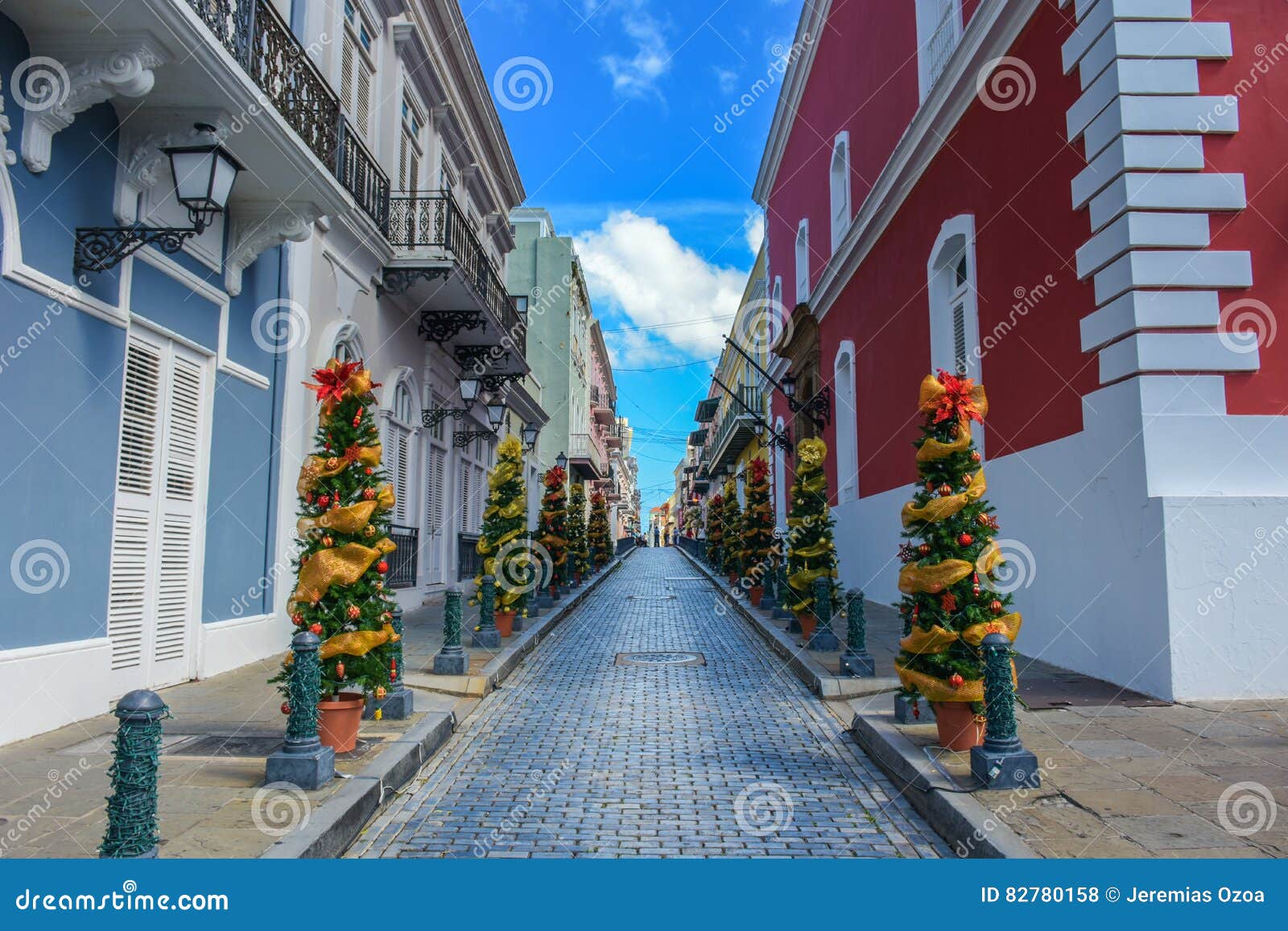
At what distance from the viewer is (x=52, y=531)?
6039mm

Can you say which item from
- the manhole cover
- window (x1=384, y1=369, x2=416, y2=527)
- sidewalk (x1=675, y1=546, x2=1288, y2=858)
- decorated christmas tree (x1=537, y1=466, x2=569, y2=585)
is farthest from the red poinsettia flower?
decorated christmas tree (x1=537, y1=466, x2=569, y2=585)

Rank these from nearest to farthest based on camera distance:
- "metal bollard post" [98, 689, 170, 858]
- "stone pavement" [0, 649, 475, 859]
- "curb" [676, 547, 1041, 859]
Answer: "metal bollard post" [98, 689, 170, 858] < "stone pavement" [0, 649, 475, 859] < "curb" [676, 547, 1041, 859]

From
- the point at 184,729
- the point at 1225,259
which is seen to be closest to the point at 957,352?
the point at 1225,259

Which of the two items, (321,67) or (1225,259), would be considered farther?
(321,67)

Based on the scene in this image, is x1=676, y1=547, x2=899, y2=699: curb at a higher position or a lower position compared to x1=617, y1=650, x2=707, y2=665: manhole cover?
higher

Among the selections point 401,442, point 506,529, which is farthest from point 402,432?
point 506,529

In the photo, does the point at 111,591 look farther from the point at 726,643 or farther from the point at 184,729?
the point at 726,643

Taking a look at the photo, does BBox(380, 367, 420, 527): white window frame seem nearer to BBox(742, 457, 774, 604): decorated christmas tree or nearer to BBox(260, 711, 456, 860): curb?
BBox(742, 457, 774, 604): decorated christmas tree

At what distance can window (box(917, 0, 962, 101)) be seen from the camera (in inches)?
449

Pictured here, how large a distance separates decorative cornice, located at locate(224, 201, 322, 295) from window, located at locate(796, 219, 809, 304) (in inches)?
591

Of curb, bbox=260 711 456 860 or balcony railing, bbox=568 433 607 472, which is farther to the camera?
balcony railing, bbox=568 433 607 472

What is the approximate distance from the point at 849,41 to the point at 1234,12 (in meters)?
10.8

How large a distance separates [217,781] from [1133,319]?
713cm

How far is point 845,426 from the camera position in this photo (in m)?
17.9
